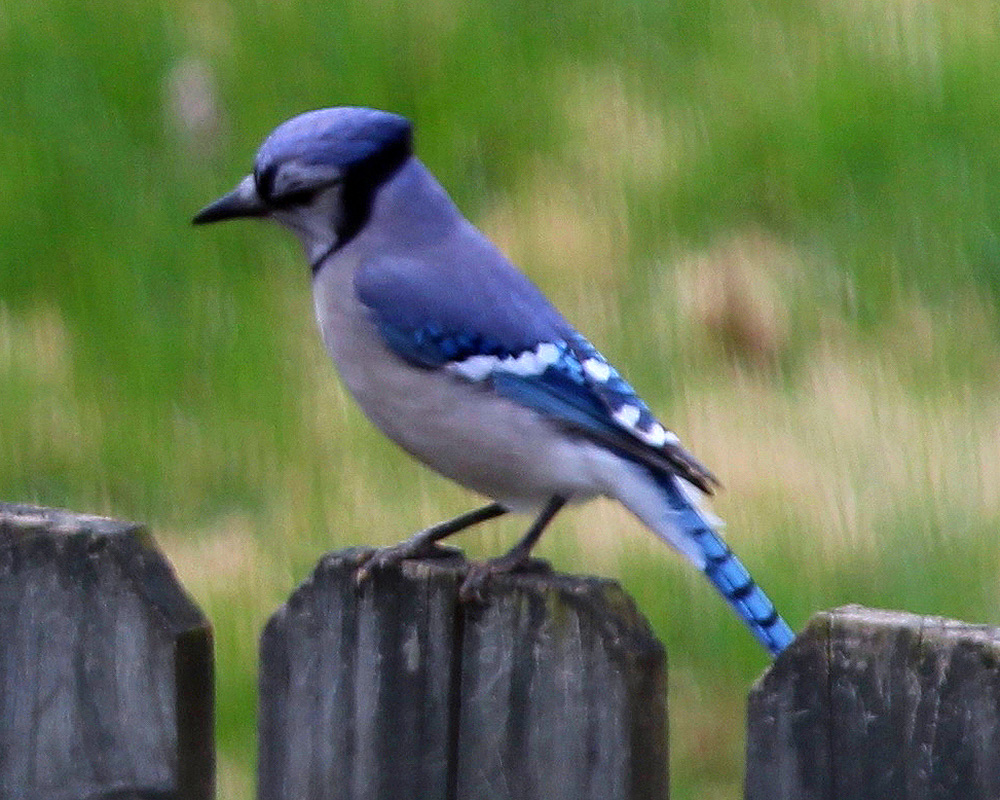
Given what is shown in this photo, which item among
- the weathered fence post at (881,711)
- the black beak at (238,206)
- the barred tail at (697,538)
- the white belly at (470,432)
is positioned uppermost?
the black beak at (238,206)

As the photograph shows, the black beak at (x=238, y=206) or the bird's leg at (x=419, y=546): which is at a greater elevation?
the black beak at (x=238, y=206)

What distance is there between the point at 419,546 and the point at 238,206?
0.60 metres

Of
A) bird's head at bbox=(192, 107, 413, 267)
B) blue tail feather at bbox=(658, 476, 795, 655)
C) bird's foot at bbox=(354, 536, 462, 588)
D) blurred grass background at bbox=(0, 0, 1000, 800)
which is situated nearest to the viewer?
bird's foot at bbox=(354, 536, 462, 588)

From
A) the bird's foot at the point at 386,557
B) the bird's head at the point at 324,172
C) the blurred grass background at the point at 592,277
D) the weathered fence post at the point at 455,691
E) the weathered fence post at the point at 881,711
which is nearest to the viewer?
the weathered fence post at the point at 881,711

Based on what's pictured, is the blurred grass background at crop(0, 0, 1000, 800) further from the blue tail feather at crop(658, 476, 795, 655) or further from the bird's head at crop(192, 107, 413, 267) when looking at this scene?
the bird's head at crop(192, 107, 413, 267)

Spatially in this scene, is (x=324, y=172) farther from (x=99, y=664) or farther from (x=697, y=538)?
(x=99, y=664)

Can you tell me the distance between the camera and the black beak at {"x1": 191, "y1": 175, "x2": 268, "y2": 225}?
7.98ft

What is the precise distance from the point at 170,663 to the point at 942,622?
27.0 inches

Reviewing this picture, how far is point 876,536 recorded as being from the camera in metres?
3.17

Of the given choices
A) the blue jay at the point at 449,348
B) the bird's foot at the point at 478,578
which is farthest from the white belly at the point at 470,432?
the bird's foot at the point at 478,578

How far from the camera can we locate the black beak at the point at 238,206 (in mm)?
2434

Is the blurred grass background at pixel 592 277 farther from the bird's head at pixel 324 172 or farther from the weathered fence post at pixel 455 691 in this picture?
the weathered fence post at pixel 455 691

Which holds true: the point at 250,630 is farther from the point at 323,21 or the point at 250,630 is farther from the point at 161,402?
the point at 323,21

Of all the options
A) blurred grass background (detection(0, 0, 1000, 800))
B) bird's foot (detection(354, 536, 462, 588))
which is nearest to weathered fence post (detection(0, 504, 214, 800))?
bird's foot (detection(354, 536, 462, 588))
